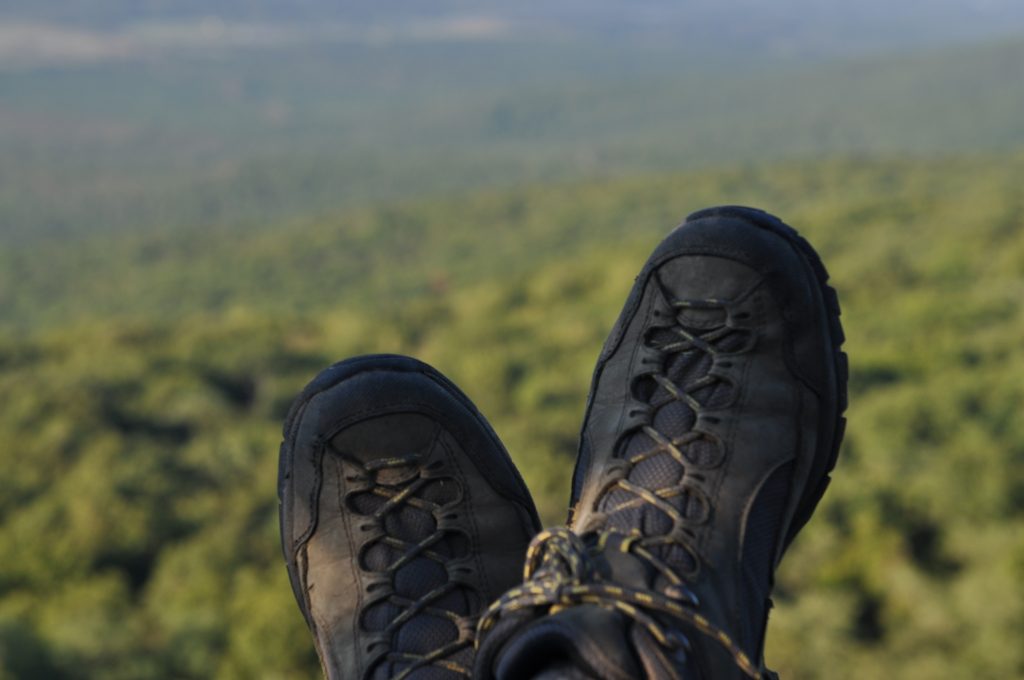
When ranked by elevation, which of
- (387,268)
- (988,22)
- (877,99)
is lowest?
(387,268)

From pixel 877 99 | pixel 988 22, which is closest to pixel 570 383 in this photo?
pixel 877 99

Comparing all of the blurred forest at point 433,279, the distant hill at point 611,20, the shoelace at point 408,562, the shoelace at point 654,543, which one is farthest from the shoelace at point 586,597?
the distant hill at point 611,20

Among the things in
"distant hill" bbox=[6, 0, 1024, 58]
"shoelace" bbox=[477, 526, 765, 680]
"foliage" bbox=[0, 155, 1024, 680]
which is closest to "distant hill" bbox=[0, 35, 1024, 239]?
"distant hill" bbox=[6, 0, 1024, 58]

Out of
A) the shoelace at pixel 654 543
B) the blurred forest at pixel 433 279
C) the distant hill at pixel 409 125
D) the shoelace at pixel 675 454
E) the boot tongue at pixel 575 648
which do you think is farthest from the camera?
the distant hill at pixel 409 125

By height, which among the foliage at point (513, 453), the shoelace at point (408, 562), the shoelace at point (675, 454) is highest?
the shoelace at point (675, 454)

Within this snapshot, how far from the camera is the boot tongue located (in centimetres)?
150

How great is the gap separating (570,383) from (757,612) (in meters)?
15.0

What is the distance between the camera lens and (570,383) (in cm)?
1689

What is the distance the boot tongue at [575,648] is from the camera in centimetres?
150

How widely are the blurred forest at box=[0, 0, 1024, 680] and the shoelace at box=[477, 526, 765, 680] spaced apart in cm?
439

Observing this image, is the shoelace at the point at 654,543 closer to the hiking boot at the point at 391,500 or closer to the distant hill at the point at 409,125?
the hiking boot at the point at 391,500

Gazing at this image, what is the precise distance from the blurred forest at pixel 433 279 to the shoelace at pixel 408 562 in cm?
414

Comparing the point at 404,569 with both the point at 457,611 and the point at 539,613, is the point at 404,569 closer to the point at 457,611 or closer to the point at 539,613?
the point at 457,611

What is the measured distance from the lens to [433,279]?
46.6 m
